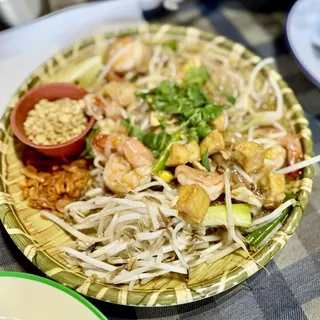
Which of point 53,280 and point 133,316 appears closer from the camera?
point 53,280

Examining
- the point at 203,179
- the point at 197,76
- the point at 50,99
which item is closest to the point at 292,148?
the point at 203,179

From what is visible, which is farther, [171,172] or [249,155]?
[171,172]

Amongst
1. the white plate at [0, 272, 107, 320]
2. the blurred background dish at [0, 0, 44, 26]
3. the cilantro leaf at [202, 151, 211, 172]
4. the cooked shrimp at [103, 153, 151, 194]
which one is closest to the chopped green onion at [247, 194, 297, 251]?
the cilantro leaf at [202, 151, 211, 172]

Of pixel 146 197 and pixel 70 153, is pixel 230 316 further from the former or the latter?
pixel 70 153

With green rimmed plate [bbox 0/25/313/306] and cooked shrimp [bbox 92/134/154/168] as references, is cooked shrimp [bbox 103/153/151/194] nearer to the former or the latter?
cooked shrimp [bbox 92/134/154/168]

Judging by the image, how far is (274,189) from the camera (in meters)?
1.91

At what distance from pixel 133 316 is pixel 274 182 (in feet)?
2.97

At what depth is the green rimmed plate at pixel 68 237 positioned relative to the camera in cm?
163

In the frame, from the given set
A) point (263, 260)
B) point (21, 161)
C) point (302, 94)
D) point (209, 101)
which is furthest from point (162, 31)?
point (263, 260)

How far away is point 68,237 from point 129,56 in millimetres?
1208

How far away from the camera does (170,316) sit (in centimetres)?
179

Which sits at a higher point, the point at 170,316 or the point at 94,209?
the point at 94,209

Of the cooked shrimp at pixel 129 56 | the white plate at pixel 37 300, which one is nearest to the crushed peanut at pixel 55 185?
the white plate at pixel 37 300

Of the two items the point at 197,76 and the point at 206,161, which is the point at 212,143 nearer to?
the point at 206,161
